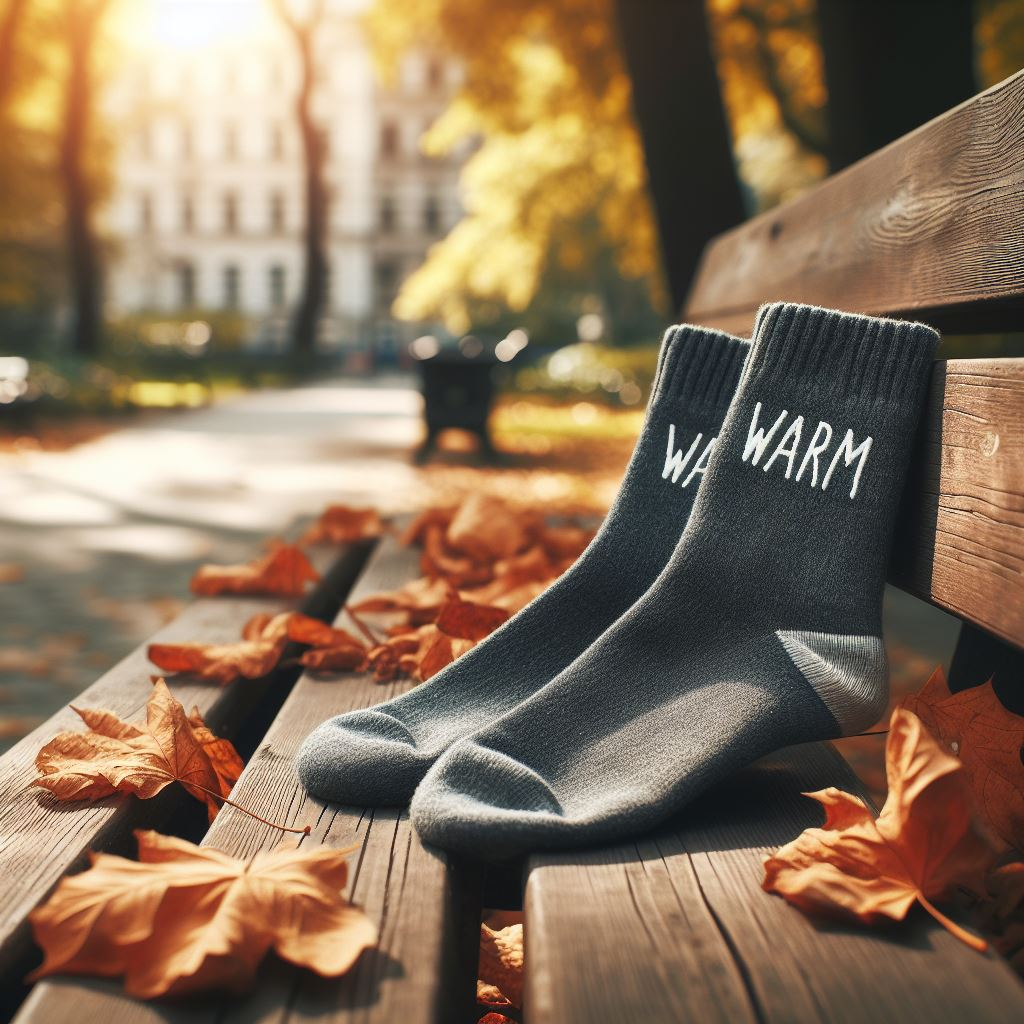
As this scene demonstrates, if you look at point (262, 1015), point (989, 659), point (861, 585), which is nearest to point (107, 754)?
point (262, 1015)

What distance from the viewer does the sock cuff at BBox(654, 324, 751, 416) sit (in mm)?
1586

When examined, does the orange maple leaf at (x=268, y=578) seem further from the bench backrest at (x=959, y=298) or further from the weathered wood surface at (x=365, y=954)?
the bench backrest at (x=959, y=298)

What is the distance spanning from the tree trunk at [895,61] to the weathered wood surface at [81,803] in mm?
3145

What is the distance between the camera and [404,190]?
53875 mm

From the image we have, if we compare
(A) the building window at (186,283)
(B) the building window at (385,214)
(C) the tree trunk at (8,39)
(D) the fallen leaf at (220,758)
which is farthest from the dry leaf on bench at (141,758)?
(A) the building window at (186,283)

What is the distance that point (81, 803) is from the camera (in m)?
1.23

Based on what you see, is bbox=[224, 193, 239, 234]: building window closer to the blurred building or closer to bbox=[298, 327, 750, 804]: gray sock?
the blurred building

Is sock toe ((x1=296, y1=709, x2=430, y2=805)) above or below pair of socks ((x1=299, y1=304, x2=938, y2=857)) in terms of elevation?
below

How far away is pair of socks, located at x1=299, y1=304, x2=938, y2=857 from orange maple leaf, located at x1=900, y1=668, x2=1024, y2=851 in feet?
0.30

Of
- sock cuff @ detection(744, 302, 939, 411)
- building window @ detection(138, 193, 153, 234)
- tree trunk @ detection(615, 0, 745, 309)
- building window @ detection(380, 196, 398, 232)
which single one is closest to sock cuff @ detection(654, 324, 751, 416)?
sock cuff @ detection(744, 302, 939, 411)

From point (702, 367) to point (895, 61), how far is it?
3087 millimetres

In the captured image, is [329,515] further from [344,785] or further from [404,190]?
[404,190]

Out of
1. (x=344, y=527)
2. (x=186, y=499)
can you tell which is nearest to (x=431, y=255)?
(x=186, y=499)

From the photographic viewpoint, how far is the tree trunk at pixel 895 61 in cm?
409
